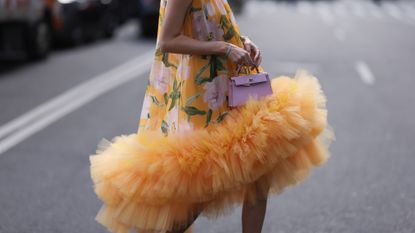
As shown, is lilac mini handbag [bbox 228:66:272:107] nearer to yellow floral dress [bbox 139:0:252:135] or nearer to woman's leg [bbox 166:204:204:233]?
yellow floral dress [bbox 139:0:252:135]

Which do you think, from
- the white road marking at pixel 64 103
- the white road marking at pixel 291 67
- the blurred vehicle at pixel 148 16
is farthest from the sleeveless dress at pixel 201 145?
the blurred vehicle at pixel 148 16

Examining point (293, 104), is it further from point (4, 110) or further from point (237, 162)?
point (4, 110)

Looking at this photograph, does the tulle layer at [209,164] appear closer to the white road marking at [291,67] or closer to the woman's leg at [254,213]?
the woman's leg at [254,213]

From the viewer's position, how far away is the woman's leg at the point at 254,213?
349 cm

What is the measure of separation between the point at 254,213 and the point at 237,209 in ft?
5.81

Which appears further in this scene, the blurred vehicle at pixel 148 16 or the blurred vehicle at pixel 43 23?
the blurred vehicle at pixel 148 16

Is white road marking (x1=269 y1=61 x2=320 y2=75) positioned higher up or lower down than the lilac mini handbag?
lower down

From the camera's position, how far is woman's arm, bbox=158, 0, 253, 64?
129 inches

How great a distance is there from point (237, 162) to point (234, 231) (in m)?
1.57

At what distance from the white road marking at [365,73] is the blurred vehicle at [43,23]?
17.4 feet

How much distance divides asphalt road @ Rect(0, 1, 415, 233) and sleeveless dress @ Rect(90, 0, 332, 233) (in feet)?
4.68

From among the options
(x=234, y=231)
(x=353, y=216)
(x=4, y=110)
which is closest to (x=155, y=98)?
(x=234, y=231)

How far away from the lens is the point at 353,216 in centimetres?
506

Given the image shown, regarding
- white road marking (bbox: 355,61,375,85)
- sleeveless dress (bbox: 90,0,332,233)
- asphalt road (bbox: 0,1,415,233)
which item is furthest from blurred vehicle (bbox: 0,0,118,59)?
sleeveless dress (bbox: 90,0,332,233)
